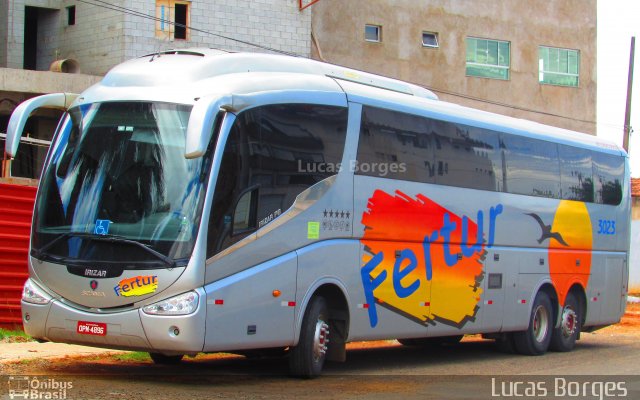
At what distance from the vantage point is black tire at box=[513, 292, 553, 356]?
57.6 ft

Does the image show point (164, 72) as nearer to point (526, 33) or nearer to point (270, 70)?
point (270, 70)

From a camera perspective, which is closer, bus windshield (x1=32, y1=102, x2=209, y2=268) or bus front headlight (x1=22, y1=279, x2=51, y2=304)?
bus windshield (x1=32, y1=102, x2=209, y2=268)

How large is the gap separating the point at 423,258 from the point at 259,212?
377 centimetres

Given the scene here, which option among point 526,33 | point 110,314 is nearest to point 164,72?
point 110,314

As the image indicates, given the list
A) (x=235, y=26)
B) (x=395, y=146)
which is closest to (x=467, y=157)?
(x=395, y=146)

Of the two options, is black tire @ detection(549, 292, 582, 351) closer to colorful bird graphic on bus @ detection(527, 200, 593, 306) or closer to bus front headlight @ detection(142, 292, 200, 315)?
colorful bird graphic on bus @ detection(527, 200, 593, 306)

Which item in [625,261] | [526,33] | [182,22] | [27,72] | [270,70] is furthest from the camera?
[526,33]

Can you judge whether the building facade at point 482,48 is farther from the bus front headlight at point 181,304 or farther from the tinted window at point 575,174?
the bus front headlight at point 181,304

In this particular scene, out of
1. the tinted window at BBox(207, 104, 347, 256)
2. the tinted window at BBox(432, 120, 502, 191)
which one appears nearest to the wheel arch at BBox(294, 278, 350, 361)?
the tinted window at BBox(207, 104, 347, 256)

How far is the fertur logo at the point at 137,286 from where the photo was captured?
35.1ft

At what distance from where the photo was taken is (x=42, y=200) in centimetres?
1155

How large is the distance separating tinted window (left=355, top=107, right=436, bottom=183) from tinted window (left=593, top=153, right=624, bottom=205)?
592cm

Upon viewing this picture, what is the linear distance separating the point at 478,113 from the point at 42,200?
24.6ft

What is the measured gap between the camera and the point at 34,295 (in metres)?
11.4
